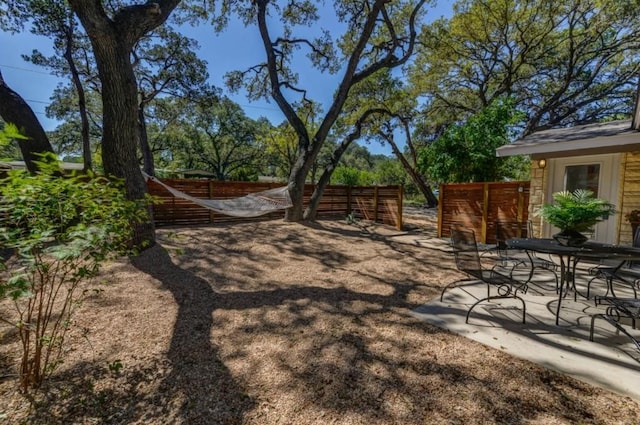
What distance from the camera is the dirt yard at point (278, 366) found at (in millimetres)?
1386

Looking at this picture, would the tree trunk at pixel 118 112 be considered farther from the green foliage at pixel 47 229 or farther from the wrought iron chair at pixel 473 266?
the wrought iron chair at pixel 473 266

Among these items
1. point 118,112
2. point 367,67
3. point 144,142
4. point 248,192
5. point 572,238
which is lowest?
point 572,238

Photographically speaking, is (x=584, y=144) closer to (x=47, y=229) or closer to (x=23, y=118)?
(x=47, y=229)

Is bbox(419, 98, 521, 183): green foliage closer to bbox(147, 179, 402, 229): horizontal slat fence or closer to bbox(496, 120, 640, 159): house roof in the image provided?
bbox(147, 179, 402, 229): horizontal slat fence

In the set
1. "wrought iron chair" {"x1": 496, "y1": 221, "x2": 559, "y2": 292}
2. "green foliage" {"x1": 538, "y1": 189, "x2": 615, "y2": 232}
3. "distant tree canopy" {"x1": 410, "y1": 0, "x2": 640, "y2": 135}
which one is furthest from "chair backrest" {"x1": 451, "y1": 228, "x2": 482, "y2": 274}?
"distant tree canopy" {"x1": 410, "y1": 0, "x2": 640, "y2": 135}

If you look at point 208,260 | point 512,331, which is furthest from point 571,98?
point 208,260

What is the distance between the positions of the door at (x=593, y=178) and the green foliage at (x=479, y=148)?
7.13 feet

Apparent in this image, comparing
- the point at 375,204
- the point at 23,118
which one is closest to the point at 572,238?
the point at 375,204

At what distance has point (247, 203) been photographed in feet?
20.1

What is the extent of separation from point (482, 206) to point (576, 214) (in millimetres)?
3745

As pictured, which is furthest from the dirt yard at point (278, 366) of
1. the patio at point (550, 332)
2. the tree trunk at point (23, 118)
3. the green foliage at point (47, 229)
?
the tree trunk at point (23, 118)

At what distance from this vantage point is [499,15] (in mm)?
9039

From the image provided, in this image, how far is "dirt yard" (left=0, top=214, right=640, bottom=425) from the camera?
1.39 m

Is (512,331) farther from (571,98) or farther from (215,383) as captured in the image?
(571,98)
